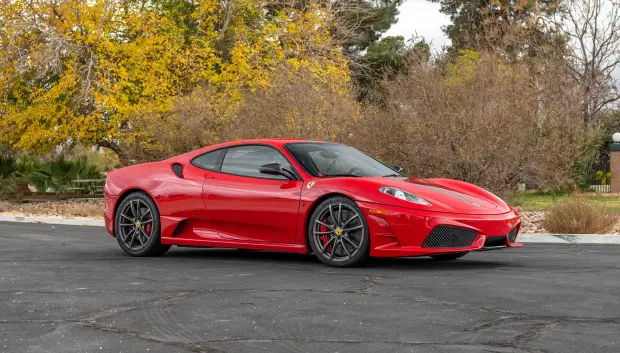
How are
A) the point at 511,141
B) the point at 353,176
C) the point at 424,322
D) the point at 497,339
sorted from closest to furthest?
the point at 497,339, the point at 424,322, the point at 353,176, the point at 511,141

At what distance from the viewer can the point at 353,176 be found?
10484 millimetres

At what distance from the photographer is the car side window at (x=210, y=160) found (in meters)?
11.1

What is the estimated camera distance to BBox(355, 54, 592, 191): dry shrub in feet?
57.8

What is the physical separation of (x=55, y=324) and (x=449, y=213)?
436 centimetres

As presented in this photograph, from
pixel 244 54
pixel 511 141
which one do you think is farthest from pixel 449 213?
pixel 244 54

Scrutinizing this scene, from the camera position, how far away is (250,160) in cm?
1088

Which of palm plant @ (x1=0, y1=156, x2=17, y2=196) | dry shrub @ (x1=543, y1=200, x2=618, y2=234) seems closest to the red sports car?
dry shrub @ (x1=543, y1=200, x2=618, y2=234)

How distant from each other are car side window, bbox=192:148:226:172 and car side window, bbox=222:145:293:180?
3.6 inches

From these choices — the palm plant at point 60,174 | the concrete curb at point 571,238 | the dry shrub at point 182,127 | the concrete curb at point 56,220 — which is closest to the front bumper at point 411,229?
the concrete curb at point 571,238

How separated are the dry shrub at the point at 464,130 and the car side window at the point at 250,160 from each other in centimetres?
724

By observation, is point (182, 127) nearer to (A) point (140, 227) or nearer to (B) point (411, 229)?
(A) point (140, 227)

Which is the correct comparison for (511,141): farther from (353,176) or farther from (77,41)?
(77,41)

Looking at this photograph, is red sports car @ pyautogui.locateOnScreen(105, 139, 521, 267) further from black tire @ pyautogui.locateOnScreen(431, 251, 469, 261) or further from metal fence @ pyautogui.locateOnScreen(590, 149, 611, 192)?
metal fence @ pyautogui.locateOnScreen(590, 149, 611, 192)

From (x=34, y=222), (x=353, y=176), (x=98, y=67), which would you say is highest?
(x=98, y=67)
